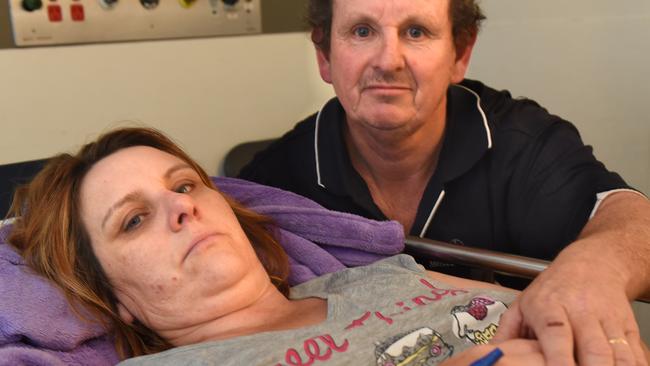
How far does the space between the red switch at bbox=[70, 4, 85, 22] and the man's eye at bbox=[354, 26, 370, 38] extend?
87 cm

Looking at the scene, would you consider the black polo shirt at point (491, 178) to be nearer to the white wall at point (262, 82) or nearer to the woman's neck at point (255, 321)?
the woman's neck at point (255, 321)

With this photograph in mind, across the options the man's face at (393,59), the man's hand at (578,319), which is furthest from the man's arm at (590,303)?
the man's face at (393,59)

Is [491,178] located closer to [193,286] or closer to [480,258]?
[480,258]

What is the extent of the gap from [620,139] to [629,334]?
142 centimetres

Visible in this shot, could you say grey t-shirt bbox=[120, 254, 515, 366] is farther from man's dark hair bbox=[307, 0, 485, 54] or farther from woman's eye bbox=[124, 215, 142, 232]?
man's dark hair bbox=[307, 0, 485, 54]

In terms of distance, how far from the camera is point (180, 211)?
1170 mm

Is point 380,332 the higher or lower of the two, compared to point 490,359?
lower

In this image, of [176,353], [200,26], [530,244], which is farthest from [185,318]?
[200,26]

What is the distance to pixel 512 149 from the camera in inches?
59.9

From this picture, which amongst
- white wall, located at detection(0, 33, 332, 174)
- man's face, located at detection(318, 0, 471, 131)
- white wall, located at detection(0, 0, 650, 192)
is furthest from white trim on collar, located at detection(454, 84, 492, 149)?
white wall, located at detection(0, 33, 332, 174)

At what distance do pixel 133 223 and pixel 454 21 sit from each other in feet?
2.55

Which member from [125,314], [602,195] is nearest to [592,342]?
[602,195]

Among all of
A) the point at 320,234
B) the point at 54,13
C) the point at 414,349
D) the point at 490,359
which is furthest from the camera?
the point at 54,13

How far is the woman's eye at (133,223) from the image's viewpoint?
1.19 metres
